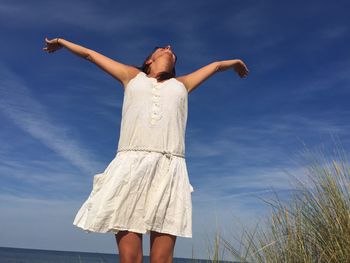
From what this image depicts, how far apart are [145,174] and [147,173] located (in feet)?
0.04

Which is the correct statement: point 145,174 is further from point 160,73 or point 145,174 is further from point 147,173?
point 160,73

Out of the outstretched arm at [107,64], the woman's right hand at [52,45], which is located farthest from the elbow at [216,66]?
the woman's right hand at [52,45]

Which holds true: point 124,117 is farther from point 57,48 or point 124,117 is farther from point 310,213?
point 310,213

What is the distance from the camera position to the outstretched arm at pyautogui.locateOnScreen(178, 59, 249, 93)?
9.38 feet

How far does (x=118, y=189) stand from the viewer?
2445mm

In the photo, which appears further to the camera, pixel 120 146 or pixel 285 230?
pixel 285 230

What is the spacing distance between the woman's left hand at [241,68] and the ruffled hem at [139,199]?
40.5 inches

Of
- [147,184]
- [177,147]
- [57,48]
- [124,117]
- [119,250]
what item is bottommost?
[119,250]

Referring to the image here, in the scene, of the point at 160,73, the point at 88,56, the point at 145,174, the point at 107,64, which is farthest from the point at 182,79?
the point at 145,174

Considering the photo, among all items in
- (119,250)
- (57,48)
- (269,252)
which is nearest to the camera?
(119,250)

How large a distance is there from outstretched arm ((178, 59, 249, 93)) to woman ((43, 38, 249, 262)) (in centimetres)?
2

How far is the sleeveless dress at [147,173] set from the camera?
242 centimetres

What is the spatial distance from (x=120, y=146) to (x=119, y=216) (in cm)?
42

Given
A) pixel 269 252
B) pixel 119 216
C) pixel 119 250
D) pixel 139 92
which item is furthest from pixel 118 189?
pixel 269 252
